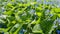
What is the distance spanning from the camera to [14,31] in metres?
1.01

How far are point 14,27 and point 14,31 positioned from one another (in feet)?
0.10

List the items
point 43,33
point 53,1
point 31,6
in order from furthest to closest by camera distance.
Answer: point 53,1 < point 31,6 < point 43,33

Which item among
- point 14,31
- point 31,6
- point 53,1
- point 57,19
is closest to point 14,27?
point 14,31

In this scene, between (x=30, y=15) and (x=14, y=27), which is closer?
(x=14, y=27)

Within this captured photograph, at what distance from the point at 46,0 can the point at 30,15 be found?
568 mm

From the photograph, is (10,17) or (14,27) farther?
(10,17)

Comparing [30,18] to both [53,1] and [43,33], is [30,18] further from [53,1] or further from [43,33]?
[53,1]

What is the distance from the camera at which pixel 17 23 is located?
1065 millimetres

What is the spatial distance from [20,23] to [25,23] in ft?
0.11

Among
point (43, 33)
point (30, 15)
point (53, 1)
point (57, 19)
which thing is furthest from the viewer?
point (53, 1)

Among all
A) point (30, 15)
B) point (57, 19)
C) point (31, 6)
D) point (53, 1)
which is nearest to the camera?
point (57, 19)

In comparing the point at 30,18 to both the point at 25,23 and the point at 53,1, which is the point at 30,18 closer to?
the point at 25,23

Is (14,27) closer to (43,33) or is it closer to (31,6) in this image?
(43,33)

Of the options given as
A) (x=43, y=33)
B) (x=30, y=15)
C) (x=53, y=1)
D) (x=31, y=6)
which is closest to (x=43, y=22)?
(x=43, y=33)
